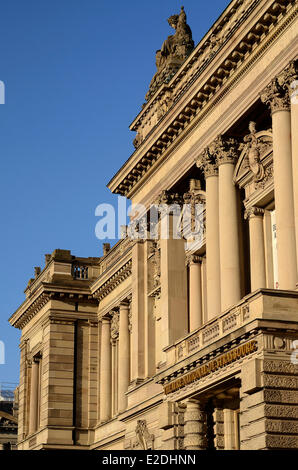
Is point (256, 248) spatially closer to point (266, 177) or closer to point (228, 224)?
point (228, 224)

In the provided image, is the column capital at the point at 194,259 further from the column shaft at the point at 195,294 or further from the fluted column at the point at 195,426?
the fluted column at the point at 195,426

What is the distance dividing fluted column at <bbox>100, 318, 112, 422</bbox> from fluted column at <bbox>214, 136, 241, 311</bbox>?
88.4 feet

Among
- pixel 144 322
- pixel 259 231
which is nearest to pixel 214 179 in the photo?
pixel 259 231

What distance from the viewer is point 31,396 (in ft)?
222

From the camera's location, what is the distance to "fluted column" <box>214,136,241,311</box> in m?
35.8

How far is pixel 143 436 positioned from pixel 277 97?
56.7ft

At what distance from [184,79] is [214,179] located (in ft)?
22.1

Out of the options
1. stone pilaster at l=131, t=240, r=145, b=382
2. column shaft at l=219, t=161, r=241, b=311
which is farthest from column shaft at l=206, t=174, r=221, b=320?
stone pilaster at l=131, t=240, r=145, b=382

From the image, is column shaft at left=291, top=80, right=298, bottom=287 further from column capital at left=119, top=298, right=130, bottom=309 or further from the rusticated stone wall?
column capital at left=119, top=298, right=130, bottom=309

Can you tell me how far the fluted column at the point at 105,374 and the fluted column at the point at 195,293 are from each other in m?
Result: 19.7

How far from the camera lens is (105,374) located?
205 feet

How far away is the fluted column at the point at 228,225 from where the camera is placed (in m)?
35.8

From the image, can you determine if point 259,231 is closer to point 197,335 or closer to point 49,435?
point 197,335
